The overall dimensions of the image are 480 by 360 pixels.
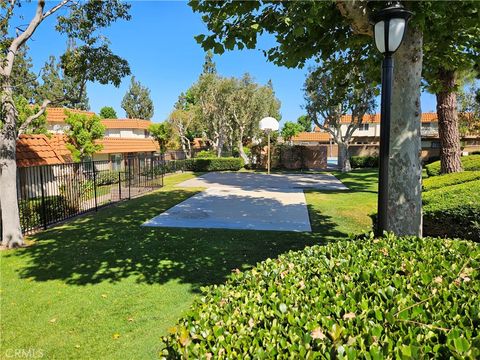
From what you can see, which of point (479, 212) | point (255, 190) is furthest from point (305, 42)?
point (255, 190)

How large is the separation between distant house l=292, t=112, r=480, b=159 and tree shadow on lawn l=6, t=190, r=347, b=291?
83.1 ft

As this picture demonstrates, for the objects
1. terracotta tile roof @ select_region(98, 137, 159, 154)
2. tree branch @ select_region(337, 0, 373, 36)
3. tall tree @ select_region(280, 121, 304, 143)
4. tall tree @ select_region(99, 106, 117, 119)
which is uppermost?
tall tree @ select_region(99, 106, 117, 119)

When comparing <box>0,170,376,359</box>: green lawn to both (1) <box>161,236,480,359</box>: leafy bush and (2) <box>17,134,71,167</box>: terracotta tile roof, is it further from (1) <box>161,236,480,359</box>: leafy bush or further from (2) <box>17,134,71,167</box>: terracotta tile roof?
(2) <box>17,134,71,167</box>: terracotta tile roof

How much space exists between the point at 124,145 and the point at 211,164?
7.84m

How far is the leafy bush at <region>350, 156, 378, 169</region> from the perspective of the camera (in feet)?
98.7

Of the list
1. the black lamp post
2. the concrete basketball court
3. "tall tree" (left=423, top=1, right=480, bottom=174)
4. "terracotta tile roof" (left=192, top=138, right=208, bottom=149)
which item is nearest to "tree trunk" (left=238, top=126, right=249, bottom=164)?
"terracotta tile roof" (left=192, top=138, right=208, bottom=149)

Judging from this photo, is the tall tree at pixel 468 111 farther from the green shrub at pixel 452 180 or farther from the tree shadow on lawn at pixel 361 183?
the green shrub at pixel 452 180

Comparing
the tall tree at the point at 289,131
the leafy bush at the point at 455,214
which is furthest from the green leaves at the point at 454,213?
the tall tree at the point at 289,131

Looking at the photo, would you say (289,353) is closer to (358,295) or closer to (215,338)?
(215,338)

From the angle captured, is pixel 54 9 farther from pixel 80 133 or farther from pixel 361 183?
pixel 361 183

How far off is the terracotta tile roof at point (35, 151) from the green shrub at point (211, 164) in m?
14.9

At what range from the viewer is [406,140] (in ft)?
13.1

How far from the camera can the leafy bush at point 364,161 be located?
98.7ft

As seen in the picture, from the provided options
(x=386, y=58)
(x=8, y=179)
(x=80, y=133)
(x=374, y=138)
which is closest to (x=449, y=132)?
(x=386, y=58)
